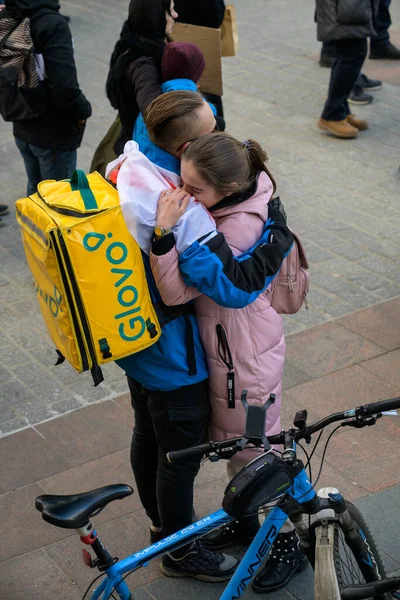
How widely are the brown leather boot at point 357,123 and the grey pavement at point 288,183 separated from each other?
10 cm

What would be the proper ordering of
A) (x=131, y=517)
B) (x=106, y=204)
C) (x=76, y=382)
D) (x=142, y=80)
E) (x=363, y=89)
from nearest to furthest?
(x=106, y=204)
(x=131, y=517)
(x=142, y=80)
(x=76, y=382)
(x=363, y=89)

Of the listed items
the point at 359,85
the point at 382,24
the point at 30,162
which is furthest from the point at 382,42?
the point at 30,162

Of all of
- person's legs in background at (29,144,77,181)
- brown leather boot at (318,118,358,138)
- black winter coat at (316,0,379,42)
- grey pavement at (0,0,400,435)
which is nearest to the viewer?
grey pavement at (0,0,400,435)

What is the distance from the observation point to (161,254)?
9.65ft

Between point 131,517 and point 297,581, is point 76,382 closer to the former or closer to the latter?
point 131,517

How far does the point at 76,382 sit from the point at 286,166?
3.45 metres

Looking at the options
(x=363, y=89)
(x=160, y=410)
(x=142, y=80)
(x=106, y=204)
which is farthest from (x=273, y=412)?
(x=363, y=89)

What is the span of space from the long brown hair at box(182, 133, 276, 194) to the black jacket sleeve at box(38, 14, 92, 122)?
2881 millimetres

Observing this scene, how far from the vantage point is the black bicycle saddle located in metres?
2.72

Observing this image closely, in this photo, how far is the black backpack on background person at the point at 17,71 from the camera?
5625 millimetres

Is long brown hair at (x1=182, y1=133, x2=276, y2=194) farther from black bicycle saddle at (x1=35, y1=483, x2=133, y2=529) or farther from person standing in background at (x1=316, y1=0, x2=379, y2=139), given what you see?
person standing in background at (x1=316, y1=0, x2=379, y2=139)

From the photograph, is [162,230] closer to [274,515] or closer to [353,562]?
[274,515]

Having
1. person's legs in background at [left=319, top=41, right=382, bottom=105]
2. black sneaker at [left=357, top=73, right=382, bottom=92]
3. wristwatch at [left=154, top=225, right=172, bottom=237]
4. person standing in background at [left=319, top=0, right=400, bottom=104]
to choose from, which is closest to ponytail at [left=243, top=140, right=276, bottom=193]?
wristwatch at [left=154, top=225, right=172, bottom=237]

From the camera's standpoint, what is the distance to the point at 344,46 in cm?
814
